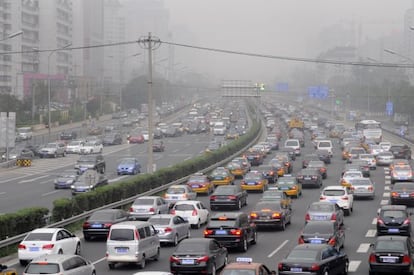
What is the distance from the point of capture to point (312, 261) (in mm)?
23672

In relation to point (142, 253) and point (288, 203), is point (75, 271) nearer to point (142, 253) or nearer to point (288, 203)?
point (142, 253)

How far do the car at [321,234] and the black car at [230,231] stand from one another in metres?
2.18

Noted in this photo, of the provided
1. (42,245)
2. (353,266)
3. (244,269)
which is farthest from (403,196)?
(244,269)

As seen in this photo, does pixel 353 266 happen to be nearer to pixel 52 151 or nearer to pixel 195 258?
pixel 195 258

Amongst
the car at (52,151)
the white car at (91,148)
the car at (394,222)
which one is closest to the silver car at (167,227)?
the car at (394,222)

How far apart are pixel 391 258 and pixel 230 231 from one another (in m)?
6.98

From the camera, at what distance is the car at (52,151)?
85069 mm

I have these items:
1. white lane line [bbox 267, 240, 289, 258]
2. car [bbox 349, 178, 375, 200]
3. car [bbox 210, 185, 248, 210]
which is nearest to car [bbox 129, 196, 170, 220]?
car [bbox 210, 185, 248, 210]

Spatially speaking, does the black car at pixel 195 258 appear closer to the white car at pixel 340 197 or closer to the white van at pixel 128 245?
the white van at pixel 128 245

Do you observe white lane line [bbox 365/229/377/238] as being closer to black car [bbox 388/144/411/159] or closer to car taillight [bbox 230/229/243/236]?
car taillight [bbox 230/229/243/236]

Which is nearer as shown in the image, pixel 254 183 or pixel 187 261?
pixel 187 261

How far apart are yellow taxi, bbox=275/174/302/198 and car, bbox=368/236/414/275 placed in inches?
909

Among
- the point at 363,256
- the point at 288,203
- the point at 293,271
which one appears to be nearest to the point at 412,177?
the point at 288,203

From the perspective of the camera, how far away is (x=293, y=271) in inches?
924
